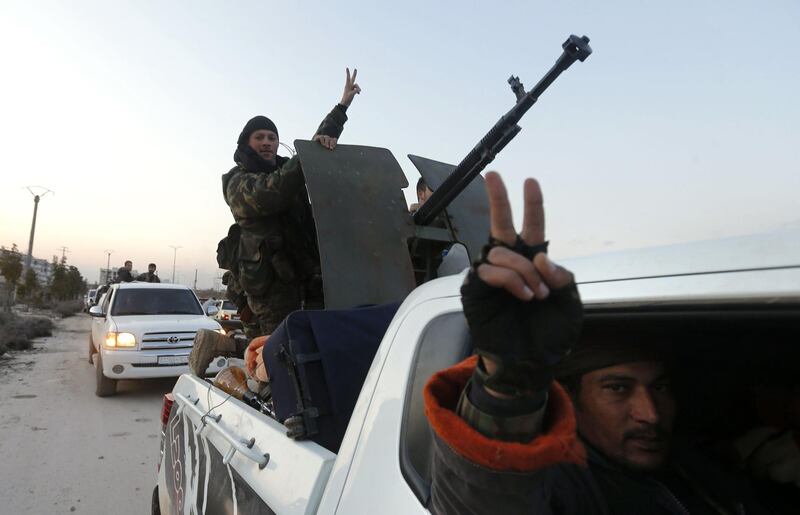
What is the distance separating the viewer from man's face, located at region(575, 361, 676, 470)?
1334 millimetres

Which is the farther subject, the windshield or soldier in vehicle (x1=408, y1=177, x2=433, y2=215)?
the windshield

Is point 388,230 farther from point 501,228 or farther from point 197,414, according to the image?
point 501,228

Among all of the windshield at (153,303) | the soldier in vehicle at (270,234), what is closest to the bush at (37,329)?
the windshield at (153,303)

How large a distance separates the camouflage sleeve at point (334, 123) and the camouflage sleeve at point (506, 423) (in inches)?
114

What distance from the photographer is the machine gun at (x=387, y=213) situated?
2.97 m

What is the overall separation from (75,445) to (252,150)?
3772 millimetres

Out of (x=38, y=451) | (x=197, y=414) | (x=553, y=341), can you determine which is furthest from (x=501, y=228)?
(x=38, y=451)

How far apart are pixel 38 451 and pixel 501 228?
5922 mm

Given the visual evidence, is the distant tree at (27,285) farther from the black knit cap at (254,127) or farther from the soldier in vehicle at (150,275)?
the black knit cap at (254,127)

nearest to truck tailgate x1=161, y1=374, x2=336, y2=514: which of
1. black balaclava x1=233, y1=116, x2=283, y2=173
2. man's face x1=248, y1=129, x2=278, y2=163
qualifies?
black balaclava x1=233, y1=116, x2=283, y2=173

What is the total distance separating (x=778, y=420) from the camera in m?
1.57

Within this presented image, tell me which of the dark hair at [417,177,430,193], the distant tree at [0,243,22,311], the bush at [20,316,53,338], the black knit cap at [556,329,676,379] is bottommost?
the bush at [20,316,53,338]

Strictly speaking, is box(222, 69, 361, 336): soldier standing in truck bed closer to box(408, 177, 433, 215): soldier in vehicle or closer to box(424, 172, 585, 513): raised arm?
box(408, 177, 433, 215): soldier in vehicle

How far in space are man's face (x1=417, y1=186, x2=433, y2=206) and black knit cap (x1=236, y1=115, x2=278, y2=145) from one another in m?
1.14
